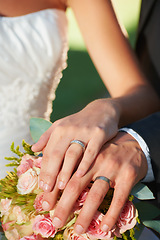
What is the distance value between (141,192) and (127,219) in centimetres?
8

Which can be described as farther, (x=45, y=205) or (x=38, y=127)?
(x=38, y=127)

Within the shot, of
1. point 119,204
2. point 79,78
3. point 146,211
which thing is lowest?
point 79,78

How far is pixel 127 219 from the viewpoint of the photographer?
72 cm

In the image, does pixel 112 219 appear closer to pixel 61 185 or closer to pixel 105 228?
pixel 105 228

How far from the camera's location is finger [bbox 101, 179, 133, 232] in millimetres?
702

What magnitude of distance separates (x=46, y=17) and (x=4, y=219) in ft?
3.19

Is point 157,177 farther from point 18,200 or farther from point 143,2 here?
point 143,2

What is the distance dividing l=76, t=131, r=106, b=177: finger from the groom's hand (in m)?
0.02

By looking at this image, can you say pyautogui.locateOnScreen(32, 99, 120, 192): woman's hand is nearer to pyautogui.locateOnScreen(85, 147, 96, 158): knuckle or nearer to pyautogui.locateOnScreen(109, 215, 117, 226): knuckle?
pyautogui.locateOnScreen(85, 147, 96, 158): knuckle

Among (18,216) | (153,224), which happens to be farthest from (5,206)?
(153,224)

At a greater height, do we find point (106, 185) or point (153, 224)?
point (106, 185)

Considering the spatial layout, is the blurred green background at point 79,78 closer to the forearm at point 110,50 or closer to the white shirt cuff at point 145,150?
the forearm at point 110,50

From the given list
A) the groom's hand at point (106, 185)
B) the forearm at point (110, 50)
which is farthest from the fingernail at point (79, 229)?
the forearm at point (110, 50)

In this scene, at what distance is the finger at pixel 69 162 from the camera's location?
74cm
